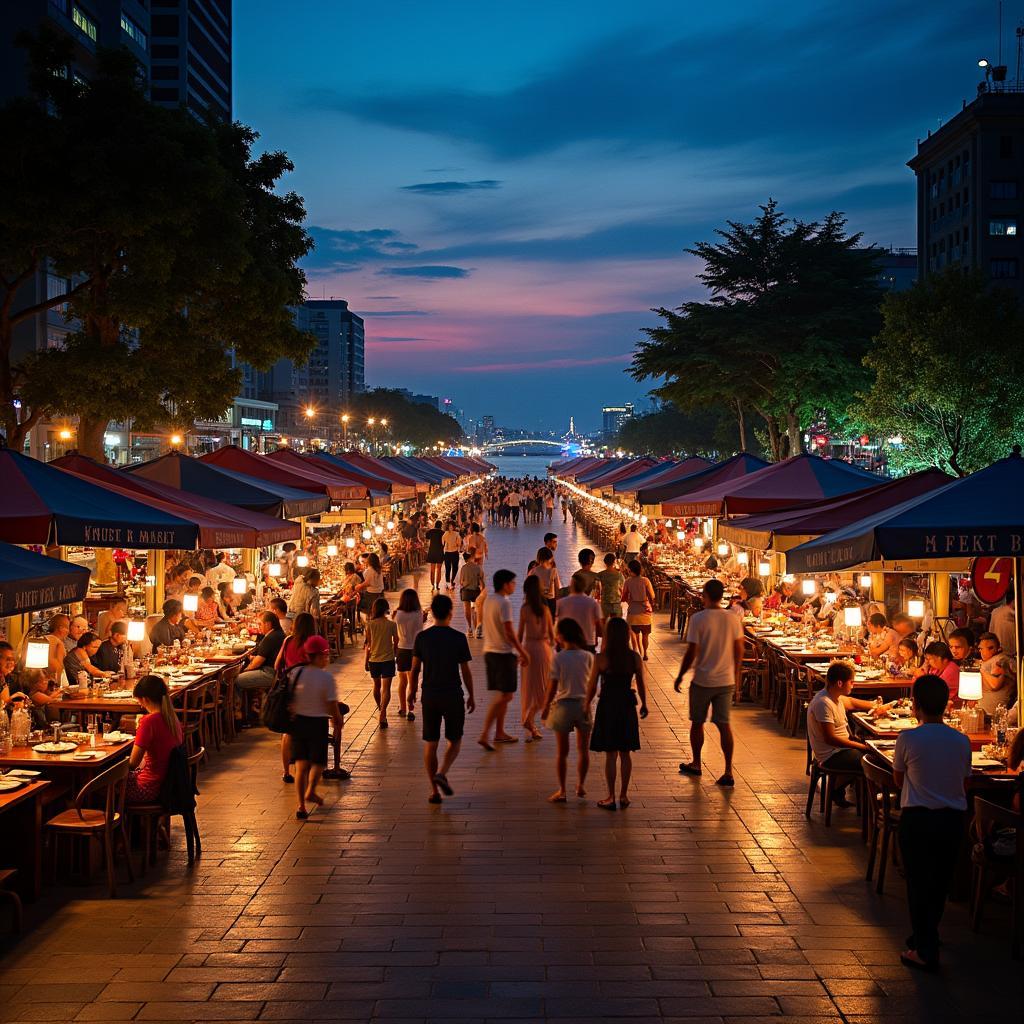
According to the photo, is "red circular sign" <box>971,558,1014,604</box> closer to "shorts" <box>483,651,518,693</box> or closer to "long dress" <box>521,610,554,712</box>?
"long dress" <box>521,610,554,712</box>

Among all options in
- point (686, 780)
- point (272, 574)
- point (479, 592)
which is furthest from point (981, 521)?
point (272, 574)

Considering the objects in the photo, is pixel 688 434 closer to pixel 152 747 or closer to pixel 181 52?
pixel 181 52

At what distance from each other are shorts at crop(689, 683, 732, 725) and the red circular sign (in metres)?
4.31

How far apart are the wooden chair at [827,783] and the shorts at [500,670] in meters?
3.51

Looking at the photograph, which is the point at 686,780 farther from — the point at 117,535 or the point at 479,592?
the point at 479,592

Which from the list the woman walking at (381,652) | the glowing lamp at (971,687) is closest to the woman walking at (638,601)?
the woman walking at (381,652)

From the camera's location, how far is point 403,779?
1220 centimetres

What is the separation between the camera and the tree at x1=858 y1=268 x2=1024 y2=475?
37.7 metres

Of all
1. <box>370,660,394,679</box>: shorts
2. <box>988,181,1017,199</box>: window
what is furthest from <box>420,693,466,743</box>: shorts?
<box>988,181,1017,199</box>: window

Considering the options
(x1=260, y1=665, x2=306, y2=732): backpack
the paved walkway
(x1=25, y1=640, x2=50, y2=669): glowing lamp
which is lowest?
the paved walkway

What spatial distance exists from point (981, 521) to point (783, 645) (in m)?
6.99

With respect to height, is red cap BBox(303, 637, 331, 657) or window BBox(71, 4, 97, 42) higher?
window BBox(71, 4, 97, 42)

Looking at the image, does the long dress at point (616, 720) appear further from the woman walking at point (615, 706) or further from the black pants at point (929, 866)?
the black pants at point (929, 866)

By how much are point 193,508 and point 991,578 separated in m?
9.64
